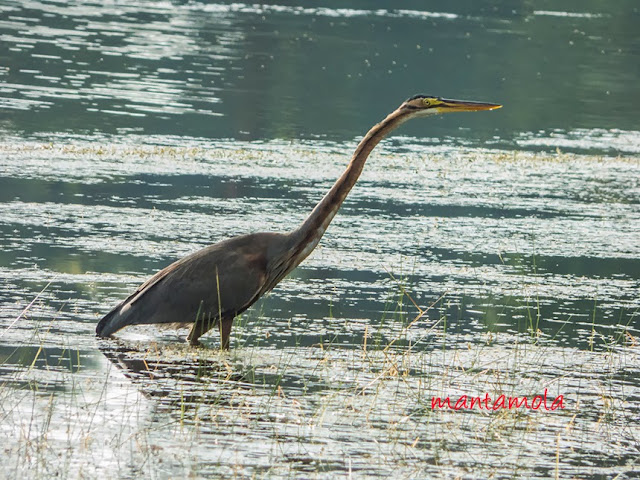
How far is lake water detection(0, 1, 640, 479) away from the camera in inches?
274

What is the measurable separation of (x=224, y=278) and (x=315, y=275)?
3.14 meters

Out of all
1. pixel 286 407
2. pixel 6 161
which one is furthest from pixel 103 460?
pixel 6 161

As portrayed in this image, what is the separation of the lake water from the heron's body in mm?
242

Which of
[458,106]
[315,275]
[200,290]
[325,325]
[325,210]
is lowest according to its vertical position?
[315,275]

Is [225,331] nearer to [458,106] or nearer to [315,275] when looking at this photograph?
[458,106]

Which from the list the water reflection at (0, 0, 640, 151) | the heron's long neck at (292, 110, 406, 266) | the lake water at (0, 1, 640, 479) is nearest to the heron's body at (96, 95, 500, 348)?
the heron's long neck at (292, 110, 406, 266)

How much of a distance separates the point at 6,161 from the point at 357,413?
33.2ft

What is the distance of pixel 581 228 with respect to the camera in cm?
1523

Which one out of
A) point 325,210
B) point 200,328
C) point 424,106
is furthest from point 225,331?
point 424,106

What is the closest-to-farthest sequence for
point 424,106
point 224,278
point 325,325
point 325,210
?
1. point 224,278
2. point 325,210
3. point 424,106
4. point 325,325

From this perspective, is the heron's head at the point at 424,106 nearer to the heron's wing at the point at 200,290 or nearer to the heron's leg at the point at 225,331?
the heron's wing at the point at 200,290

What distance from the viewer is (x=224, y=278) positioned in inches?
351

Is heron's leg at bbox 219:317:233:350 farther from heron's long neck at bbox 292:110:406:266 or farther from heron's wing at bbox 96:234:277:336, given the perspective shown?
heron's long neck at bbox 292:110:406:266

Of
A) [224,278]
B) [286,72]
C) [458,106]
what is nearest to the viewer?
[224,278]
